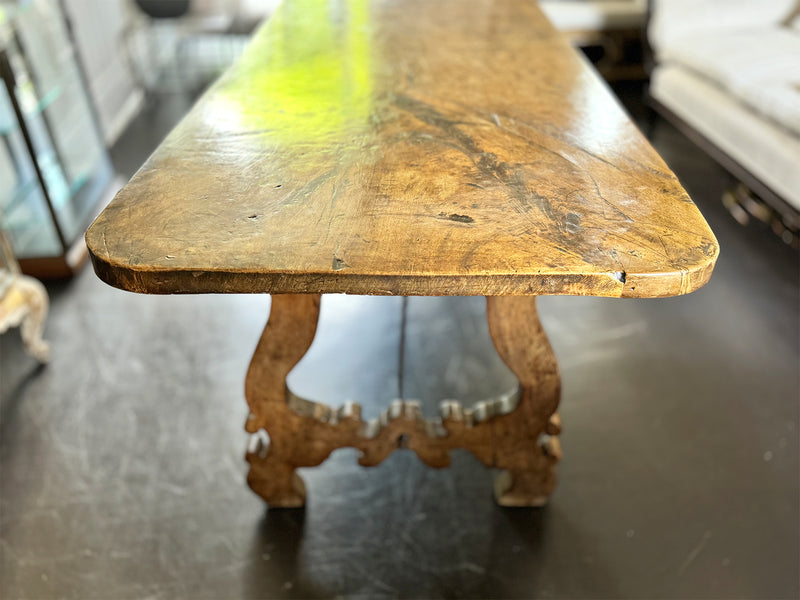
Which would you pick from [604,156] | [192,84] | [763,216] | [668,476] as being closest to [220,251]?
[604,156]

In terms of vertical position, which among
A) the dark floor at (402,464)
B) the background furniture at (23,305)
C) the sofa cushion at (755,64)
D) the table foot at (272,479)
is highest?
the sofa cushion at (755,64)

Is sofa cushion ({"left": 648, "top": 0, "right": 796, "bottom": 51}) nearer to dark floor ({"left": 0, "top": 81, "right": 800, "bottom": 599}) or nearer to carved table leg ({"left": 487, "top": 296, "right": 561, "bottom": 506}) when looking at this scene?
dark floor ({"left": 0, "top": 81, "right": 800, "bottom": 599})

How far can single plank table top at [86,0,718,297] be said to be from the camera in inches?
30.7

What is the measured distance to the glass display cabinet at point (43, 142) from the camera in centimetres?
186

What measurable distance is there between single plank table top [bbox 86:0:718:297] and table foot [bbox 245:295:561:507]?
0.76ft

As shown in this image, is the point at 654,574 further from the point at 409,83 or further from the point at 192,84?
the point at 192,84

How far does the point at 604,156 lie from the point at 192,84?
2.96 metres

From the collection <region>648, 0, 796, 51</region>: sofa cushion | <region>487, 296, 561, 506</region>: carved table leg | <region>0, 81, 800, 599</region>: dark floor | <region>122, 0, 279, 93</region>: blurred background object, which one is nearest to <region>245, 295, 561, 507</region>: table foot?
<region>487, 296, 561, 506</region>: carved table leg

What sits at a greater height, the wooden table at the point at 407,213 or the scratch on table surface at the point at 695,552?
the wooden table at the point at 407,213

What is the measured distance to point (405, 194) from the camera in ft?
3.06

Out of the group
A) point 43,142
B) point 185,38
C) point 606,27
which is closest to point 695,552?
point 43,142

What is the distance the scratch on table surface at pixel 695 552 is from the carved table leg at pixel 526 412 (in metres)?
0.28

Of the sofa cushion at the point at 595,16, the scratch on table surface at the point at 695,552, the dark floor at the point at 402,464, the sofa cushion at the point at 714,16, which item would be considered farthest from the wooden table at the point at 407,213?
the sofa cushion at the point at 595,16

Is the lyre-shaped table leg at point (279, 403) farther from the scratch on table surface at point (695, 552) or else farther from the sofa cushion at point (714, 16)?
the sofa cushion at point (714, 16)
